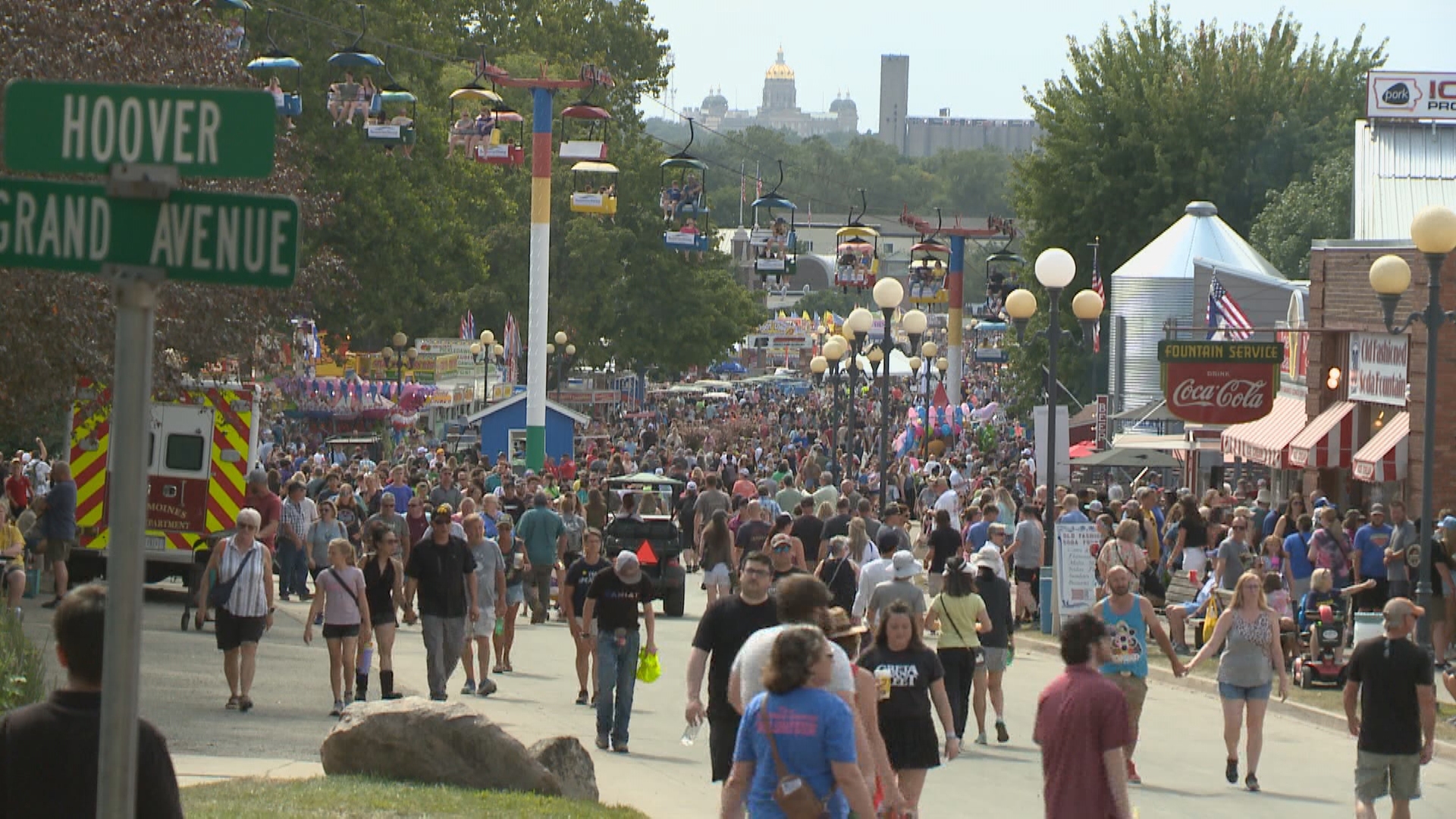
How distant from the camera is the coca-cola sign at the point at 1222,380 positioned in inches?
1036

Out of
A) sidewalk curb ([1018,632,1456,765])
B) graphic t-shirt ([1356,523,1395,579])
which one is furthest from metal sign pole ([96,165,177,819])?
graphic t-shirt ([1356,523,1395,579])

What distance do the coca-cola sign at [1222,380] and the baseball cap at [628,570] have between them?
45.1 feet

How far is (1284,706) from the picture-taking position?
55.0ft

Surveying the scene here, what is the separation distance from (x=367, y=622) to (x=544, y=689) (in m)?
2.44

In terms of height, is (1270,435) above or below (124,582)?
above

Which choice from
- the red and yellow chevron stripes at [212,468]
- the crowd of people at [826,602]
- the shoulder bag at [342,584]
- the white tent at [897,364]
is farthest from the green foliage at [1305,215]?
the shoulder bag at [342,584]

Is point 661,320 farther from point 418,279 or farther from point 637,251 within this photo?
point 418,279

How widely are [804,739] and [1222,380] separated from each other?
2027 cm

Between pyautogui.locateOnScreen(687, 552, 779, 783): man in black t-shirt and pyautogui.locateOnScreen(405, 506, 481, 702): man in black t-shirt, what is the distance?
16.3ft

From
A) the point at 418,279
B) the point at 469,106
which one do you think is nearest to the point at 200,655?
the point at 469,106

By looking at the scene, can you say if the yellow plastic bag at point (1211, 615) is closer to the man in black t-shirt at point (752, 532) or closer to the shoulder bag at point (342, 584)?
the man in black t-shirt at point (752, 532)

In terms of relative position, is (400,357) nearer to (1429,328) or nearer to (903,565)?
(1429,328)

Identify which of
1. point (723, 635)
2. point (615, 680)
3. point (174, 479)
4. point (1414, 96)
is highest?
point (1414, 96)

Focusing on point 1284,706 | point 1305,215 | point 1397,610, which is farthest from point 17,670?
point 1305,215
